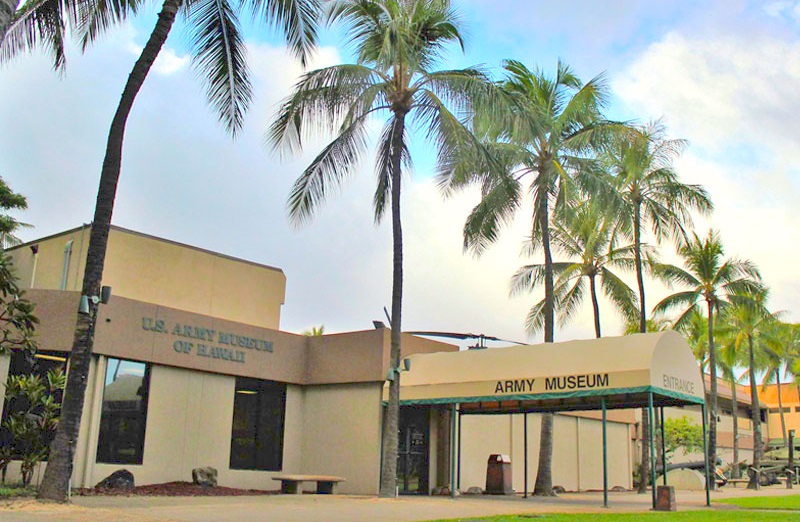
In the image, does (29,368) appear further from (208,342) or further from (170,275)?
(170,275)

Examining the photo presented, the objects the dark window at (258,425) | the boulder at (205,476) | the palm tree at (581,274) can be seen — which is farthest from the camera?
the palm tree at (581,274)

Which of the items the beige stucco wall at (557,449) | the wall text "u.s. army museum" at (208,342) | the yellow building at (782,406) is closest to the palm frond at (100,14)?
the wall text "u.s. army museum" at (208,342)

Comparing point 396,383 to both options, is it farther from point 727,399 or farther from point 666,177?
point 727,399

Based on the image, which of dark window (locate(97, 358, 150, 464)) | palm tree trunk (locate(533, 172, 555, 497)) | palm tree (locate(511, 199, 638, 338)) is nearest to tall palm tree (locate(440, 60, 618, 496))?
palm tree trunk (locate(533, 172, 555, 497))

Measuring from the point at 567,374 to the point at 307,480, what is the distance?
21.9 feet

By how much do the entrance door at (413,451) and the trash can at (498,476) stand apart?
1.90m

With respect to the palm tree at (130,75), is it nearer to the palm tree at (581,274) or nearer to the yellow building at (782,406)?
the palm tree at (581,274)

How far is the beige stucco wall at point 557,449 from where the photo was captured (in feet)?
79.0

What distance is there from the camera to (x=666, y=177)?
2847 cm

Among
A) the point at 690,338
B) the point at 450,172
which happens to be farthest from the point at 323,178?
the point at 690,338

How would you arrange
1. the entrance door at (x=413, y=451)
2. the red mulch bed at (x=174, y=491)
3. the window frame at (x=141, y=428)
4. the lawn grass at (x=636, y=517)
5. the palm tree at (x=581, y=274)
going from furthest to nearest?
the palm tree at (x=581, y=274)
the entrance door at (x=413, y=451)
the window frame at (x=141, y=428)
the red mulch bed at (x=174, y=491)
the lawn grass at (x=636, y=517)

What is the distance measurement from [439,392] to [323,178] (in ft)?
19.7

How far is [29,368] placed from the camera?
56.9 ft

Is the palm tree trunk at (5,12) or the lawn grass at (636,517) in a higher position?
the palm tree trunk at (5,12)
